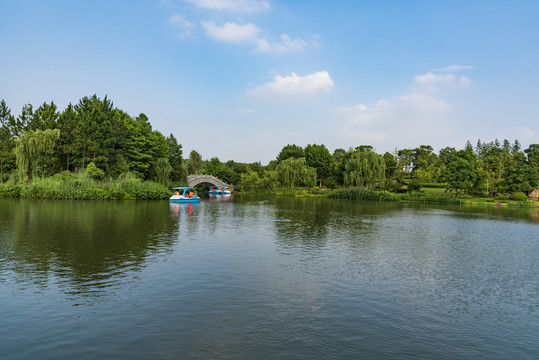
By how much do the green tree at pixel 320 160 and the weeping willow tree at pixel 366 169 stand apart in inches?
1014

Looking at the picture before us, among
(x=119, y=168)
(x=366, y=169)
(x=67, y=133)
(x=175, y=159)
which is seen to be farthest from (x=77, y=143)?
(x=366, y=169)

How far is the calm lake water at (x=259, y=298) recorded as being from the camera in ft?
32.3

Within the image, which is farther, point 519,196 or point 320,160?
point 320,160

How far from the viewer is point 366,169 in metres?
86.7

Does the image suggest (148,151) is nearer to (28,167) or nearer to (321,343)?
(28,167)

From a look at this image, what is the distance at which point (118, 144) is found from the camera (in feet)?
233

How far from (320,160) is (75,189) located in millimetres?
77235

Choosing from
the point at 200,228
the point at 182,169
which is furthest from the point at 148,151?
the point at 200,228

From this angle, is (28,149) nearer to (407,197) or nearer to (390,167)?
(407,197)

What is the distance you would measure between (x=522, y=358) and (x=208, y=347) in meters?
8.98

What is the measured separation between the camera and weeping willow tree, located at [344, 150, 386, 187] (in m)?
87.0

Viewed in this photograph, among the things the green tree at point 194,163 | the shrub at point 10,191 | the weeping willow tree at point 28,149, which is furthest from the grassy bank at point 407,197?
the shrub at point 10,191

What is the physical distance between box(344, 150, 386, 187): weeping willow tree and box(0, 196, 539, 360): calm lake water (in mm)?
60476

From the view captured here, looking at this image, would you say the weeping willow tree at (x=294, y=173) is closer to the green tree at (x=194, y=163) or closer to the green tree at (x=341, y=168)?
the green tree at (x=341, y=168)
